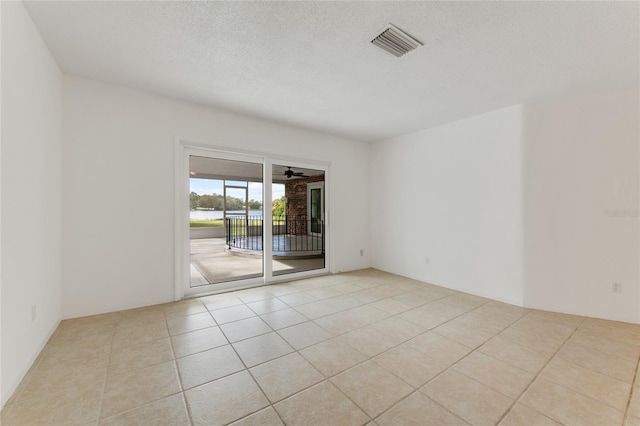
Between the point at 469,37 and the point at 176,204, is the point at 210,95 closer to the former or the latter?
the point at 176,204

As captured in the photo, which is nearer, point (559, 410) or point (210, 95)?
point (559, 410)

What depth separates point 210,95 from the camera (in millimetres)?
3338

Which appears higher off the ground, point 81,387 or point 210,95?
point 210,95

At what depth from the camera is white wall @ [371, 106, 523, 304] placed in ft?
11.9

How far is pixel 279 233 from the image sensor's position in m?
9.66

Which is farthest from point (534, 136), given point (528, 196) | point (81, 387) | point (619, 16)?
point (81, 387)

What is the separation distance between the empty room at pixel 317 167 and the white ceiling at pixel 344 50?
2 cm

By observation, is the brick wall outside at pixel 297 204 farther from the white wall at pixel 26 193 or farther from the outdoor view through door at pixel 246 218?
the white wall at pixel 26 193

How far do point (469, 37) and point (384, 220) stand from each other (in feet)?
11.9

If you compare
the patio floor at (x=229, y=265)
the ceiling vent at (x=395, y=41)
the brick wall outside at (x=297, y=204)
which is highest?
the ceiling vent at (x=395, y=41)

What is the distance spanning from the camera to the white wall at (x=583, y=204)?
304cm

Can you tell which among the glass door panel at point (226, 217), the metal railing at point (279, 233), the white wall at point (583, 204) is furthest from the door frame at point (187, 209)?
the white wall at point (583, 204)

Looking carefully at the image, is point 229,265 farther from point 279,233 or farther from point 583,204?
point 583,204

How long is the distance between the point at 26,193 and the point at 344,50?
9.38 ft
